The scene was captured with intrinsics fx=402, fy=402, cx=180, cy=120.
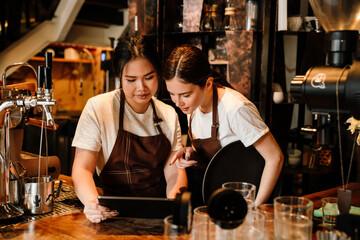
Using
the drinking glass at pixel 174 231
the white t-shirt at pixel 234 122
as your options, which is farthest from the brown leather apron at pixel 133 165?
the drinking glass at pixel 174 231

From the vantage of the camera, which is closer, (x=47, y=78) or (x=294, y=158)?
(x=47, y=78)

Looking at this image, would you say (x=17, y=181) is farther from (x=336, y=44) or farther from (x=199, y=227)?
(x=336, y=44)

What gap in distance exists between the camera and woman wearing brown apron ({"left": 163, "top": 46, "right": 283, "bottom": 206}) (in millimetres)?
1857

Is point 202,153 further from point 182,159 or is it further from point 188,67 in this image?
point 188,67

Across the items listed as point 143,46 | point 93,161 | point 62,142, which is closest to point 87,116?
→ point 93,161

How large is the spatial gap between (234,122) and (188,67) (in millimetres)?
339

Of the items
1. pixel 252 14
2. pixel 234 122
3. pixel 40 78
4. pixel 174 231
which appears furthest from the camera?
pixel 252 14

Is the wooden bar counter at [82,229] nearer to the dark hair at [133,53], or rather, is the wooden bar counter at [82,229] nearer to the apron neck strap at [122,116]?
the apron neck strap at [122,116]

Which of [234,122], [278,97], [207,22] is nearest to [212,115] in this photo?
[234,122]

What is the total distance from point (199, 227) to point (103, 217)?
0.53 metres

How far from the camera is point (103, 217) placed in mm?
1508

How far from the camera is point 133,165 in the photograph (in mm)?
1979

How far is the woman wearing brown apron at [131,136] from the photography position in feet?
6.15

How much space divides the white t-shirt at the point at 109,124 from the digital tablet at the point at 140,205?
0.42 meters
